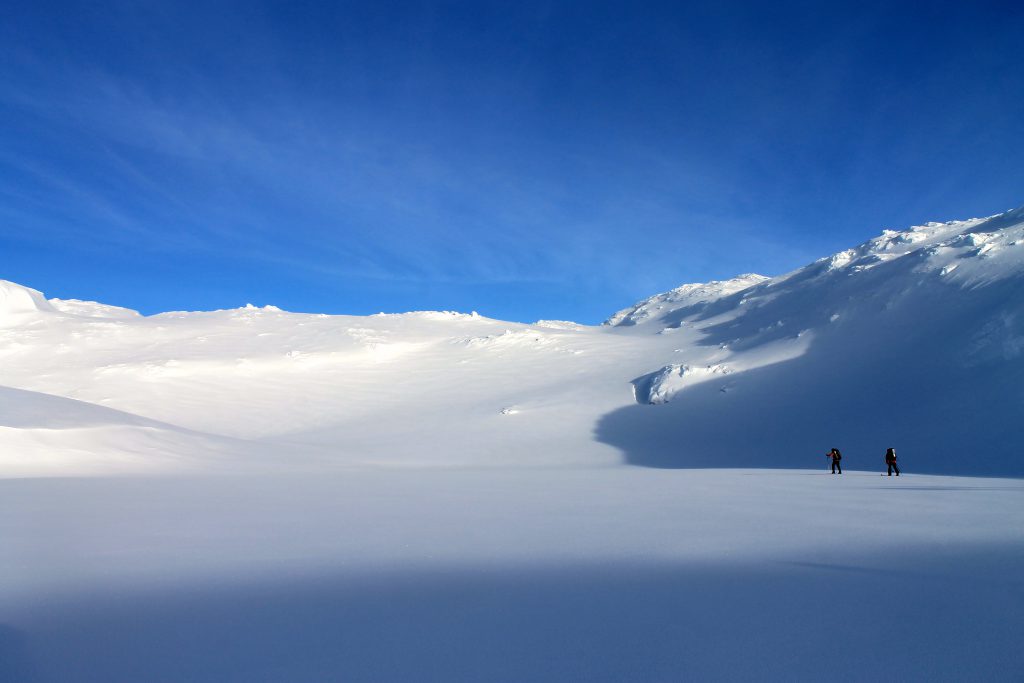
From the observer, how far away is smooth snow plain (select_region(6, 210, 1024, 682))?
3.61 metres

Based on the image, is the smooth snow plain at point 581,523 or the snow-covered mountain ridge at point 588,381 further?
the snow-covered mountain ridge at point 588,381

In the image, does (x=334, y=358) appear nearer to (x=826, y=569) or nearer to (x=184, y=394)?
(x=184, y=394)

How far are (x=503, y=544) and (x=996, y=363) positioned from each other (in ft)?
67.2

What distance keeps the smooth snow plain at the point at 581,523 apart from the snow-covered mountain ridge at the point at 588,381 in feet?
0.58

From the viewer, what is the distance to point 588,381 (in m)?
31.6

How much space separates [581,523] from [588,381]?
24.6m

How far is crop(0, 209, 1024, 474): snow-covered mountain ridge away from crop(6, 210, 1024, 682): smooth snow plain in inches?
7.0

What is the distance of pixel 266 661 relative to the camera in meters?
3.54

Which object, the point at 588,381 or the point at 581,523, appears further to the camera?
the point at 588,381

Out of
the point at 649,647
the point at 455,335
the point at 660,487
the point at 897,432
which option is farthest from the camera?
the point at 455,335

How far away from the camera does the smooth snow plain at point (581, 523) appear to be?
3613 millimetres

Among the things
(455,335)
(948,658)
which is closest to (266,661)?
(948,658)

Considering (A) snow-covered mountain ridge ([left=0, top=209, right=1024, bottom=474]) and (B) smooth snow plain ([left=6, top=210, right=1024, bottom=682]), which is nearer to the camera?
(B) smooth snow plain ([left=6, top=210, right=1024, bottom=682])

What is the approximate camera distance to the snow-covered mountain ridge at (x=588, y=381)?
18281mm
